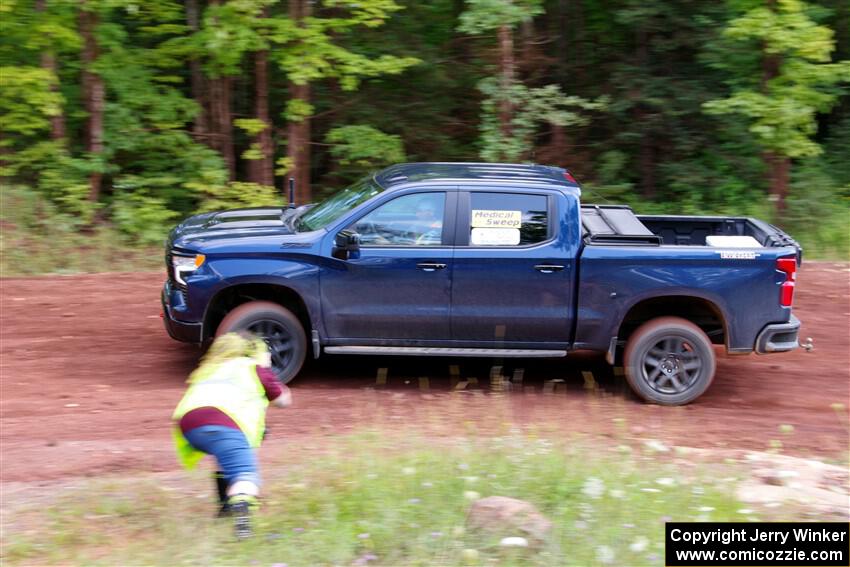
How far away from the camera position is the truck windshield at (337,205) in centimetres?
809

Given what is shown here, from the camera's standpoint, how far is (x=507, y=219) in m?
7.95

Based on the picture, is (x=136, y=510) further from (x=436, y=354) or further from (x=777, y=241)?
(x=777, y=241)

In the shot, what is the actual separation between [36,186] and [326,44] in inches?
192

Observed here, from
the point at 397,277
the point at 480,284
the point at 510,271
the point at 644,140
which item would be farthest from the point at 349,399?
the point at 644,140

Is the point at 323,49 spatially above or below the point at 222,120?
above

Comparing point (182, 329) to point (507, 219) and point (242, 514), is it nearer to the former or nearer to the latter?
point (507, 219)

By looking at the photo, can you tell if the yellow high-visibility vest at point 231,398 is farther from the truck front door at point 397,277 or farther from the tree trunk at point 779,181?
the tree trunk at point 779,181

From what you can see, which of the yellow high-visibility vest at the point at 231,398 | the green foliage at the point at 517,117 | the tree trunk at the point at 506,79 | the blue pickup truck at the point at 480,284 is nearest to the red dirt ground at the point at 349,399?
the blue pickup truck at the point at 480,284

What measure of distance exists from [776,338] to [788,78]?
6837 millimetres

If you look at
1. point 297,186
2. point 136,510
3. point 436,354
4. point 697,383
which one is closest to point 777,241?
Result: point 697,383

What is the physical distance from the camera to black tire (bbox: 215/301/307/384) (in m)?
7.86

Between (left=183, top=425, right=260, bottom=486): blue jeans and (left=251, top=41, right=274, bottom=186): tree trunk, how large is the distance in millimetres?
10144

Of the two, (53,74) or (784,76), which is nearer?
(784,76)

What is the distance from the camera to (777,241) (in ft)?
26.8
